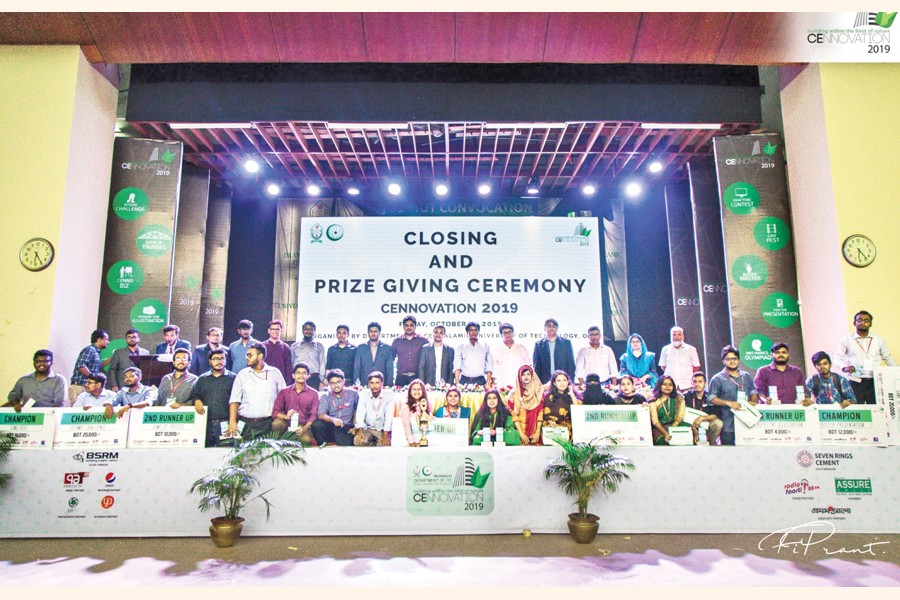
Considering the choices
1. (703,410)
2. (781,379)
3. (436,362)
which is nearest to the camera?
(703,410)

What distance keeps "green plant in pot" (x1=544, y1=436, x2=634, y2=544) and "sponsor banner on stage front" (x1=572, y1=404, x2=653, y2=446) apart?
0.44 ft

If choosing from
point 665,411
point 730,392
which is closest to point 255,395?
point 665,411

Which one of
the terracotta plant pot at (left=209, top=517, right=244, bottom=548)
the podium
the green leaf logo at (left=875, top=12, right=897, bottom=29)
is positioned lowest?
the terracotta plant pot at (left=209, top=517, right=244, bottom=548)

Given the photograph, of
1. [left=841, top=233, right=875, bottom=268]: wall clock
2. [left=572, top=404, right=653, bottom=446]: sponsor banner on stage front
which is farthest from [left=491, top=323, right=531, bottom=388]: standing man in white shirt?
[left=841, top=233, right=875, bottom=268]: wall clock

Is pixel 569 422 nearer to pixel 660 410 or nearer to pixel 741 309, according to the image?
pixel 660 410

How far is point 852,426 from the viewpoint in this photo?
396 cm

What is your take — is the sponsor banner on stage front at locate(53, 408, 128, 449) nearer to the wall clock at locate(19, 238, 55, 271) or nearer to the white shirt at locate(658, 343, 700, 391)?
the wall clock at locate(19, 238, 55, 271)

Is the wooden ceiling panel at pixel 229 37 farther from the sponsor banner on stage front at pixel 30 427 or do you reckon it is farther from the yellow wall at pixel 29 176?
the sponsor banner on stage front at pixel 30 427

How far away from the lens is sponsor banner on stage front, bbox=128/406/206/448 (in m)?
3.99

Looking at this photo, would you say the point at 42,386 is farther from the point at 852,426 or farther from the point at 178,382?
Answer: the point at 852,426

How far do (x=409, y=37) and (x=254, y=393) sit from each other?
12.7ft

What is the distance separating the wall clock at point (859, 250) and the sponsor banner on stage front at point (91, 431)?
6.73 m

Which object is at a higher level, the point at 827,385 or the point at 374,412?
the point at 827,385

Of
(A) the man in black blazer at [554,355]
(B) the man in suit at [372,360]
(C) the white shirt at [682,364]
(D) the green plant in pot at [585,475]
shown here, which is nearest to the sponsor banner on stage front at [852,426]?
(D) the green plant in pot at [585,475]
